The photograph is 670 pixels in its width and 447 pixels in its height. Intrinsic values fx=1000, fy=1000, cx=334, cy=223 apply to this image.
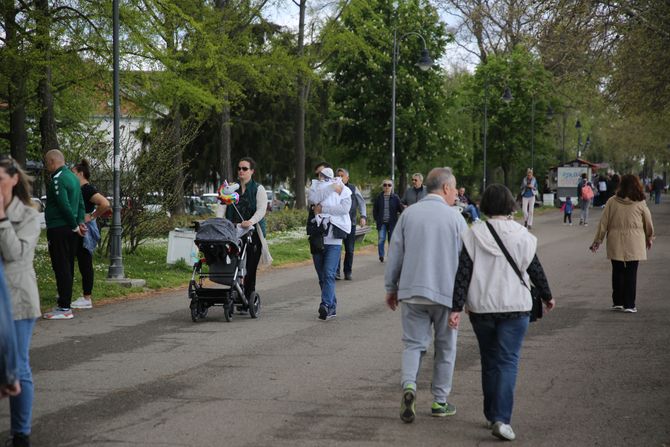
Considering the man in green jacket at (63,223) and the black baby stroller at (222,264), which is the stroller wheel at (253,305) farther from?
the man in green jacket at (63,223)

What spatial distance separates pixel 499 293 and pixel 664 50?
66.9 feet

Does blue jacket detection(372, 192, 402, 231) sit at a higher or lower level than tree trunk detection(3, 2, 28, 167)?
lower

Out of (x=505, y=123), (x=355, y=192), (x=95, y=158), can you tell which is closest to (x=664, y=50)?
(x=355, y=192)

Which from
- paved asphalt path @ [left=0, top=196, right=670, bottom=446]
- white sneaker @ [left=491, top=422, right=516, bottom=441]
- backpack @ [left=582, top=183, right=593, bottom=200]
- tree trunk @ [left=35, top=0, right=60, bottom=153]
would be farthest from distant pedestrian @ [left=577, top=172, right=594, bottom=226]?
white sneaker @ [left=491, top=422, right=516, bottom=441]

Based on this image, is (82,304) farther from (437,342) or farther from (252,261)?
A: (437,342)

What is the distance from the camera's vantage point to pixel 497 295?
249 inches

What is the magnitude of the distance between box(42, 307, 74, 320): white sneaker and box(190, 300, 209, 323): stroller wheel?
1.63 meters

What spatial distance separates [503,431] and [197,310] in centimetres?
636

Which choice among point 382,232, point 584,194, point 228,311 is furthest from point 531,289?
point 584,194

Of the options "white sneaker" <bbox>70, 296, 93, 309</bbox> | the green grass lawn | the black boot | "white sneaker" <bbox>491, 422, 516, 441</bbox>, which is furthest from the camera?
the green grass lawn

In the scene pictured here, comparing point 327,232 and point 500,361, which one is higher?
point 327,232

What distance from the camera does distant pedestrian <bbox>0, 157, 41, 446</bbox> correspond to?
569 cm

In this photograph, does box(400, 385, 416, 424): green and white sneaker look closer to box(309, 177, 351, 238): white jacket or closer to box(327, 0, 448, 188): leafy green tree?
box(309, 177, 351, 238): white jacket

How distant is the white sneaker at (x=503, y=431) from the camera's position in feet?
20.4
